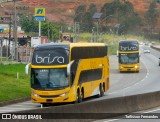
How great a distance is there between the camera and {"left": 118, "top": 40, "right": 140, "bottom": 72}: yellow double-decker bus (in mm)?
68000

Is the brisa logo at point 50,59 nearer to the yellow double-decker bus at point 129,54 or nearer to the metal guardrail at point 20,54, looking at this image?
the yellow double-decker bus at point 129,54

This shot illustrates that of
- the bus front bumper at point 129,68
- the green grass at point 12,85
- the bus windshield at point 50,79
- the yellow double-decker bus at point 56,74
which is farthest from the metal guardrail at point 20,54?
the bus windshield at point 50,79

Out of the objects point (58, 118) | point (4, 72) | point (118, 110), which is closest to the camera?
point (58, 118)

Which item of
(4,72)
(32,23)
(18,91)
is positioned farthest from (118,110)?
(32,23)

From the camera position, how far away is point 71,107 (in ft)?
69.2

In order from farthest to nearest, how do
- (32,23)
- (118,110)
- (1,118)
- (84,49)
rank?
(32,23), (84,49), (118,110), (1,118)

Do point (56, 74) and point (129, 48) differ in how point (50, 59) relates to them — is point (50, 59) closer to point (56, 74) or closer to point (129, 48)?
point (56, 74)

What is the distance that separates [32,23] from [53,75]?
4407 inches

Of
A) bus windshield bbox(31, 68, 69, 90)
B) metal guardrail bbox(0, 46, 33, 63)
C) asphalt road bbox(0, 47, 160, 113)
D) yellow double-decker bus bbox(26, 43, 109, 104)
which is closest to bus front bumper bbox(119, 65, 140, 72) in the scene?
asphalt road bbox(0, 47, 160, 113)

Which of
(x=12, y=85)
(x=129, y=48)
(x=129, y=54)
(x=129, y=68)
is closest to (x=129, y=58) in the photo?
(x=129, y=54)

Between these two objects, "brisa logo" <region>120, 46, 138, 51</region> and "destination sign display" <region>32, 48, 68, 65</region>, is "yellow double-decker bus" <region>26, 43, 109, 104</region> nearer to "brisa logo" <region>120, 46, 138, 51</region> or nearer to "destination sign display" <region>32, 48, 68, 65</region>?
"destination sign display" <region>32, 48, 68, 65</region>

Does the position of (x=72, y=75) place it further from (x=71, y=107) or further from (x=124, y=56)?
(x=124, y=56)

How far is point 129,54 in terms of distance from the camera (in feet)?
223

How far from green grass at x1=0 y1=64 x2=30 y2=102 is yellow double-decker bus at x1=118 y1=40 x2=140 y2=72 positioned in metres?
16.5
